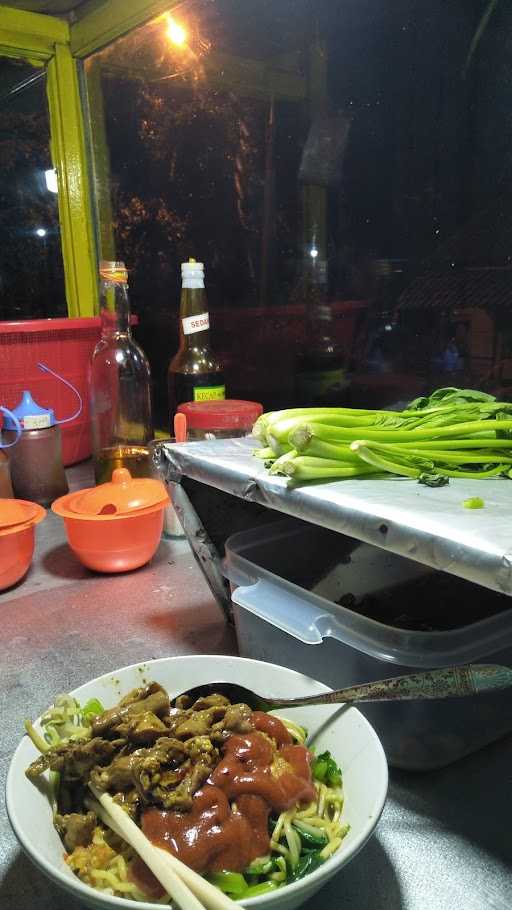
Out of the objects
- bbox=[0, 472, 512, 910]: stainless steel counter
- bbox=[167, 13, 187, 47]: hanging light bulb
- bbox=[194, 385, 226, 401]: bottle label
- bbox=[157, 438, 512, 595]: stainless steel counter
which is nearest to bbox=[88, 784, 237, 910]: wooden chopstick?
bbox=[0, 472, 512, 910]: stainless steel counter

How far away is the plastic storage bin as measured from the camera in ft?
2.03

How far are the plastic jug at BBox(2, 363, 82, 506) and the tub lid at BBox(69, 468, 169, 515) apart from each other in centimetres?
35

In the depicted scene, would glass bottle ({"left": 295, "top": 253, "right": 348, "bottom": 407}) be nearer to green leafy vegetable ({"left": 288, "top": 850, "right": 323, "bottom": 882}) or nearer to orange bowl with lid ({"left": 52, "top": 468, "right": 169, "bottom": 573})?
orange bowl with lid ({"left": 52, "top": 468, "right": 169, "bottom": 573})

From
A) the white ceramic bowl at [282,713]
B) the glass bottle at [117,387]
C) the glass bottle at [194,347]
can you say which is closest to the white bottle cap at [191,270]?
the glass bottle at [194,347]

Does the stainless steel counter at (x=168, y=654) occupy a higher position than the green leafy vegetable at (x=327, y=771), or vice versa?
the green leafy vegetable at (x=327, y=771)

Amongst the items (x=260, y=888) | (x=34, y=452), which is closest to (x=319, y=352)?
(x=34, y=452)

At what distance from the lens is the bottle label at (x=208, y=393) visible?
4.45ft

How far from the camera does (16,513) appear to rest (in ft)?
3.56

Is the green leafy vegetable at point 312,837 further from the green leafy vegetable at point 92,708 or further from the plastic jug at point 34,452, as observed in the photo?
the plastic jug at point 34,452

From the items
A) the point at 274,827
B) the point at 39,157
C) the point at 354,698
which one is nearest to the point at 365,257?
the point at 354,698

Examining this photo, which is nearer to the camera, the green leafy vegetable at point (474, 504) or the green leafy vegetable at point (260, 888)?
the green leafy vegetable at point (260, 888)

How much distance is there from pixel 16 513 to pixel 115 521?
0.52 ft

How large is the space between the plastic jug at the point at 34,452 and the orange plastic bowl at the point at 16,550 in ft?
1.20

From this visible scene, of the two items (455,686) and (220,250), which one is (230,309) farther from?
(455,686)
